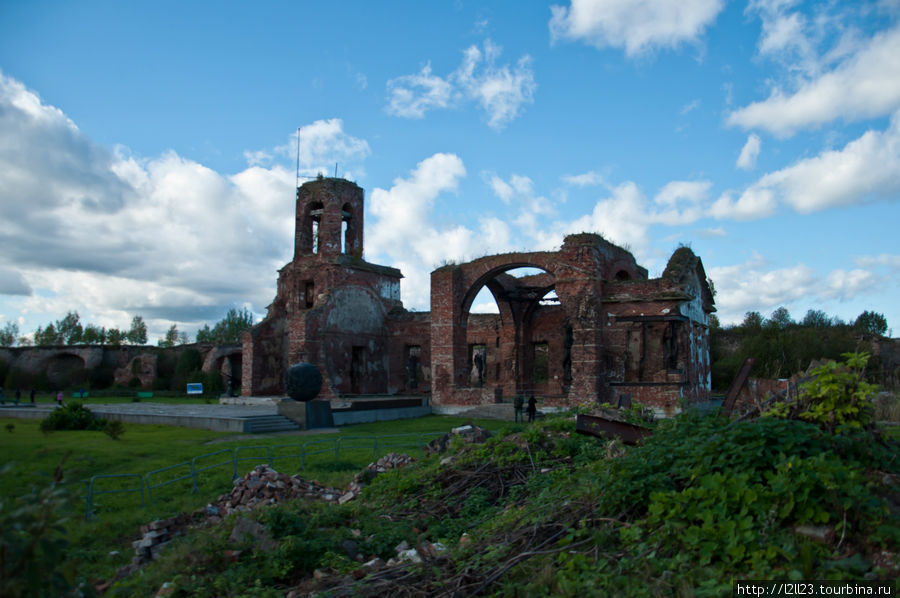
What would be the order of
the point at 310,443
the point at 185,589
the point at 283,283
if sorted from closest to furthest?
the point at 185,589, the point at 310,443, the point at 283,283

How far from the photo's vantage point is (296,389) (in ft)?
63.2

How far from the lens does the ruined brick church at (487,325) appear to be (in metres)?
21.6

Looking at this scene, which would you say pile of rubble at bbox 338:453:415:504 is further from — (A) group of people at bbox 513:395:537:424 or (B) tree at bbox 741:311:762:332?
(B) tree at bbox 741:311:762:332

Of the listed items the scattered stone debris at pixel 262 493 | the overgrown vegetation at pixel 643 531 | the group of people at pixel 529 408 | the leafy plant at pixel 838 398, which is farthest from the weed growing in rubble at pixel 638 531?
the group of people at pixel 529 408

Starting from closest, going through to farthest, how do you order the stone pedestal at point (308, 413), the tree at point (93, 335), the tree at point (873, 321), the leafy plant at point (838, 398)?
1. the leafy plant at point (838, 398)
2. the stone pedestal at point (308, 413)
3. the tree at point (873, 321)
4. the tree at point (93, 335)

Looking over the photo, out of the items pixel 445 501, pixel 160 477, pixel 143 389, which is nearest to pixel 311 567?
pixel 445 501

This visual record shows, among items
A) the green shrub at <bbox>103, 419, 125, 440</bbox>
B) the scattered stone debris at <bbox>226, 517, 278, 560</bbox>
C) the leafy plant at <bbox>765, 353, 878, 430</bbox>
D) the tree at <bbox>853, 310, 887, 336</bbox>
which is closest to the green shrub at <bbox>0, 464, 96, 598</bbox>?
the scattered stone debris at <bbox>226, 517, 278, 560</bbox>

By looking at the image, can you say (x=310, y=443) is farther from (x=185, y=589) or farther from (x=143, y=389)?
(x=143, y=389)

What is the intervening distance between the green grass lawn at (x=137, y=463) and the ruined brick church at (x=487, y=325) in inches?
267

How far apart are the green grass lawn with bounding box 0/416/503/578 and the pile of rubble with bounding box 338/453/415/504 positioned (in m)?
0.63

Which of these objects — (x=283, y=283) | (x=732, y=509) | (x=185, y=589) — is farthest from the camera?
(x=283, y=283)

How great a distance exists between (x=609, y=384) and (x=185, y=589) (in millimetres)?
17870

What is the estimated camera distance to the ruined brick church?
849 inches

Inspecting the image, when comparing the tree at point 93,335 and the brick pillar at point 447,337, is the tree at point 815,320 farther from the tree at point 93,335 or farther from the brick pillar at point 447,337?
the tree at point 93,335
